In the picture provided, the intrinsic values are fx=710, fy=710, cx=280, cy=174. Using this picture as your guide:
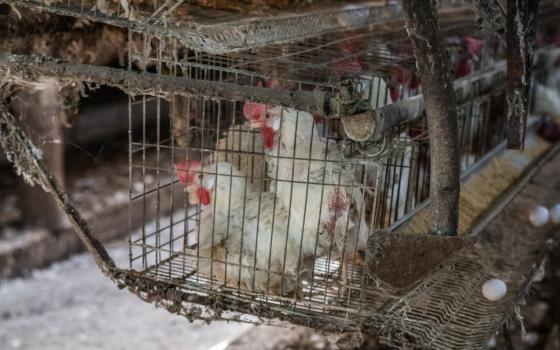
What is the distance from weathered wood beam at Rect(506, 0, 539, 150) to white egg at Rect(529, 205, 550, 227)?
1.71 metres

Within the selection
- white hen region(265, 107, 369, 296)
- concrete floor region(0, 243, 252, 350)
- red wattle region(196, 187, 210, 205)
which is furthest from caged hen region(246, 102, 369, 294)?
concrete floor region(0, 243, 252, 350)

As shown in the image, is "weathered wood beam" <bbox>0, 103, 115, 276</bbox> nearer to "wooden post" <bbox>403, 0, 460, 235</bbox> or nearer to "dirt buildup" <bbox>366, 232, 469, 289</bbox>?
"dirt buildup" <bbox>366, 232, 469, 289</bbox>

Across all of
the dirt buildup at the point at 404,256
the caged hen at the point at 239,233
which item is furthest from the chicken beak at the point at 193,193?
the dirt buildup at the point at 404,256

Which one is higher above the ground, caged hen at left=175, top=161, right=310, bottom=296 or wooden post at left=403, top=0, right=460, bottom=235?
wooden post at left=403, top=0, right=460, bottom=235

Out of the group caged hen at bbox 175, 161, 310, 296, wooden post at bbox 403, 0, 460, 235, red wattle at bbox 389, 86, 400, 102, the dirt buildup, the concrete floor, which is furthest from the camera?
the concrete floor

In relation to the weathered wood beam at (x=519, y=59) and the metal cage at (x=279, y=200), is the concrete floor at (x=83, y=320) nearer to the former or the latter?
the metal cage at (x=279, y=200)

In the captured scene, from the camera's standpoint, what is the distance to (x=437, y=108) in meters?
1.61

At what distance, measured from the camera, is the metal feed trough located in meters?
1.86

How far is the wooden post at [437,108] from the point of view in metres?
1.54

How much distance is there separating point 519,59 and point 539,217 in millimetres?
1811

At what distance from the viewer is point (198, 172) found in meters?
2.19

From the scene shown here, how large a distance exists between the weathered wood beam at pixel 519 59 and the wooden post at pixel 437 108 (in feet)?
0.76

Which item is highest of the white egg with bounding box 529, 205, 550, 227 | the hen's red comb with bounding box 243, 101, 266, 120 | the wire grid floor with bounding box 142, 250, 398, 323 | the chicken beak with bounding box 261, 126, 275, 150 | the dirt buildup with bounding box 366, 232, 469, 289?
the hen's red comb with bounding box 243, 101, 266, 120

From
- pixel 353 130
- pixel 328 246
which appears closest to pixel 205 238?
pixel 328 246
